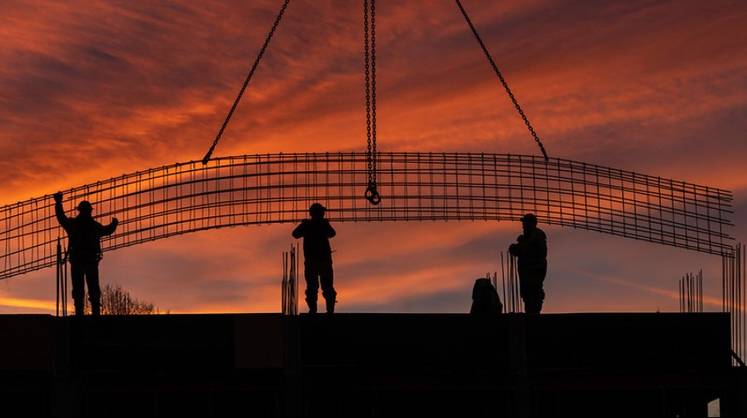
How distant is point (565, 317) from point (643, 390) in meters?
4.17

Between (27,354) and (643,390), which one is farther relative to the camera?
(643,390)

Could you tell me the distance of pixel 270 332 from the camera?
2689 centimetres

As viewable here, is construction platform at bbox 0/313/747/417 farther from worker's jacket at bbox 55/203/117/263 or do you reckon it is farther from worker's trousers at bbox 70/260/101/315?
worker's jacket at bbox 55/203/117/263

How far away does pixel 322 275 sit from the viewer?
91.2 feet

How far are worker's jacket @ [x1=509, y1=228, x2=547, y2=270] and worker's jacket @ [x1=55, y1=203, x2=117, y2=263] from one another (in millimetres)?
8401

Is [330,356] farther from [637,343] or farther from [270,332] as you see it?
[637,343]

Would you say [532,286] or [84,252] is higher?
[84,252]

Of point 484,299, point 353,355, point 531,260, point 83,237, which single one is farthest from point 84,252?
point 531,260

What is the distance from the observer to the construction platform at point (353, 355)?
27.0 meters

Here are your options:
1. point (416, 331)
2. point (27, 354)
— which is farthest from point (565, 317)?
point (27, 354)

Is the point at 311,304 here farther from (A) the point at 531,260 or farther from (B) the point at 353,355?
(A) the point at 531,260

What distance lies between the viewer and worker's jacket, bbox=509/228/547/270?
2758cm

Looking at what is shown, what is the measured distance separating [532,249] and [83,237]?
9.05 meters

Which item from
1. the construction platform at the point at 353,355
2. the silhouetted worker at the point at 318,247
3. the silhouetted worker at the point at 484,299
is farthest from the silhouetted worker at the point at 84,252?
the silhouetted worker at the point at 484,299
